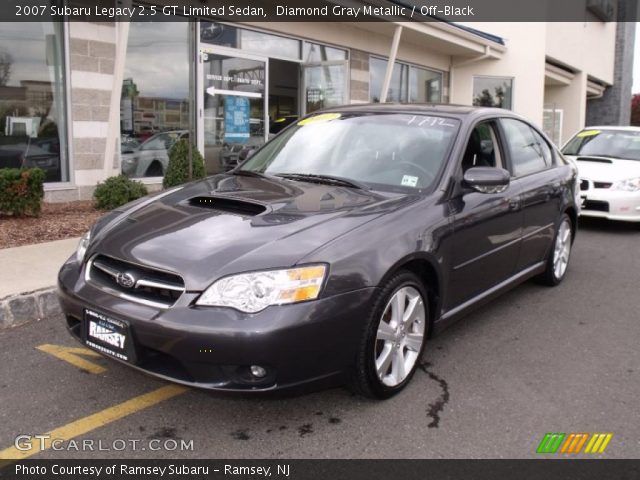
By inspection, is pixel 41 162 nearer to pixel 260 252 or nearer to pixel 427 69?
pixel 260 252

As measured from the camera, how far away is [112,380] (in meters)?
3.42

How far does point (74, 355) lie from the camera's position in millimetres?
3803

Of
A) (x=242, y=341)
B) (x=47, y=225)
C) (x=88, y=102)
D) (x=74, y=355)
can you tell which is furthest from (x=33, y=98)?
(x=242, y=341)

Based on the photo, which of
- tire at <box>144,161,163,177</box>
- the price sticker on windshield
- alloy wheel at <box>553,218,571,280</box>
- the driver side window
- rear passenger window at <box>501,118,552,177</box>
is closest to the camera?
the driver side window

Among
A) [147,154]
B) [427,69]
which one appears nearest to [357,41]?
[427,69]

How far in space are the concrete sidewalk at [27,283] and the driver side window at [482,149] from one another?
317cm

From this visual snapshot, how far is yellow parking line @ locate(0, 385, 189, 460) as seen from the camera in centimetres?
271

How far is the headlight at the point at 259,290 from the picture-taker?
8.67 feet

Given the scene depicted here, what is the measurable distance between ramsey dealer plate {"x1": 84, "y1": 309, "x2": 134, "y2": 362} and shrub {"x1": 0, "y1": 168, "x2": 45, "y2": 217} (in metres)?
4.27

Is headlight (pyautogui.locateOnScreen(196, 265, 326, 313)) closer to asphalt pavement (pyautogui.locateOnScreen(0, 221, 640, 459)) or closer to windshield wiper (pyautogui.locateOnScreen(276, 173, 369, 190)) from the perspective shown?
asphalt pavement (pyautogui.locateOnScreen(0, 221, 640, 459))

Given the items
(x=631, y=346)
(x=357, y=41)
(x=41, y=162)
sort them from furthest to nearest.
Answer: (x=357, y=41)
(x=41, y=162)
(x=631, y=346)
